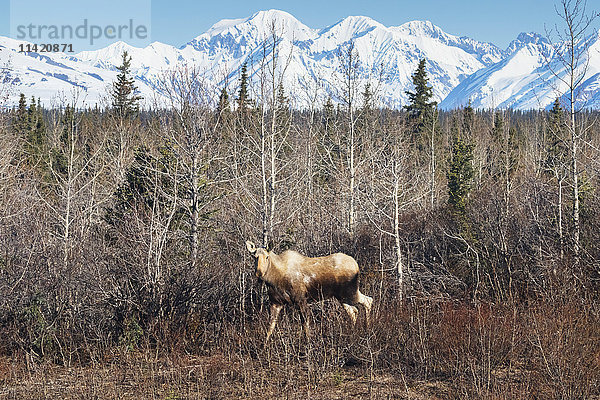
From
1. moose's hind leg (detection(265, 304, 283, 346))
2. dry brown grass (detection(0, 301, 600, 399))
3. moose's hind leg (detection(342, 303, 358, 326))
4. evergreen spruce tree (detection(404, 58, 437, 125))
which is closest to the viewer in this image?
dry brown grass (detection(0, 301, 600, 399))

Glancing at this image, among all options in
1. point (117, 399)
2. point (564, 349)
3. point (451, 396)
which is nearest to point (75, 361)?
point (117, 399)

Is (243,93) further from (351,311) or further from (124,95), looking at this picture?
(351,311)

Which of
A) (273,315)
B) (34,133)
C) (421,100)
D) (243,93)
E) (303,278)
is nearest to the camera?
(273,315)

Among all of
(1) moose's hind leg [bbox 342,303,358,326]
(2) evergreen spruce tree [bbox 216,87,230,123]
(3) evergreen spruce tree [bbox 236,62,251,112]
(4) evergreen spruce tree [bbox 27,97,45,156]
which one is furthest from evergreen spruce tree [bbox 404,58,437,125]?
(1) moose's hind leg [bbox 342,303,358,326]

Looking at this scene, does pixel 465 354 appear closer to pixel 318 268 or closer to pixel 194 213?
pixel 318 268

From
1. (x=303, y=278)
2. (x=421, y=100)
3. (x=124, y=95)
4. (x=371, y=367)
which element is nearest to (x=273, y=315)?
(x=303, y=278)

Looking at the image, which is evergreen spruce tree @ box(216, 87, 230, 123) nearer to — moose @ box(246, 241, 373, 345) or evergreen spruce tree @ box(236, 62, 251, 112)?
evergreen spruce tree @ box(236, 62, 251, 112)

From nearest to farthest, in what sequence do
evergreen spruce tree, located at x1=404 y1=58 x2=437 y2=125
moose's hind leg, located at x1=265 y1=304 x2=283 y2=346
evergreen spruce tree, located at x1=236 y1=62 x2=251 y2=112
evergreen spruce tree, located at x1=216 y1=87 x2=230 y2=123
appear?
moose's hind leg, located at x1=265 y1=304 x2=283 y2=346 → evergreen spruce tree, located at x1=216 y1=87 x2=230 y2=123 → evergreen spruce tree, located at x1=236 y1=62 x2=251 y2=112 → evergreen spruce tree, located at x1=404 y1=58 x2=437 y2=125

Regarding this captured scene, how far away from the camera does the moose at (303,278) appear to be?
8.10 m

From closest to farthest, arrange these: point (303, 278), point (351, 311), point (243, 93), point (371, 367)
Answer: point (371, 367) < point (303, 278) < point (351, 311) < point (243, 93)

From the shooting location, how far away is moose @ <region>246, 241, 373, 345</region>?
26.6 ft

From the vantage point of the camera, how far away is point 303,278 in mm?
8180

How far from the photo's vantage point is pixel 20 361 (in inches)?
313

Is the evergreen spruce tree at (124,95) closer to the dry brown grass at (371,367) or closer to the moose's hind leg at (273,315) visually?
the moose's hind leg at (273,315)
